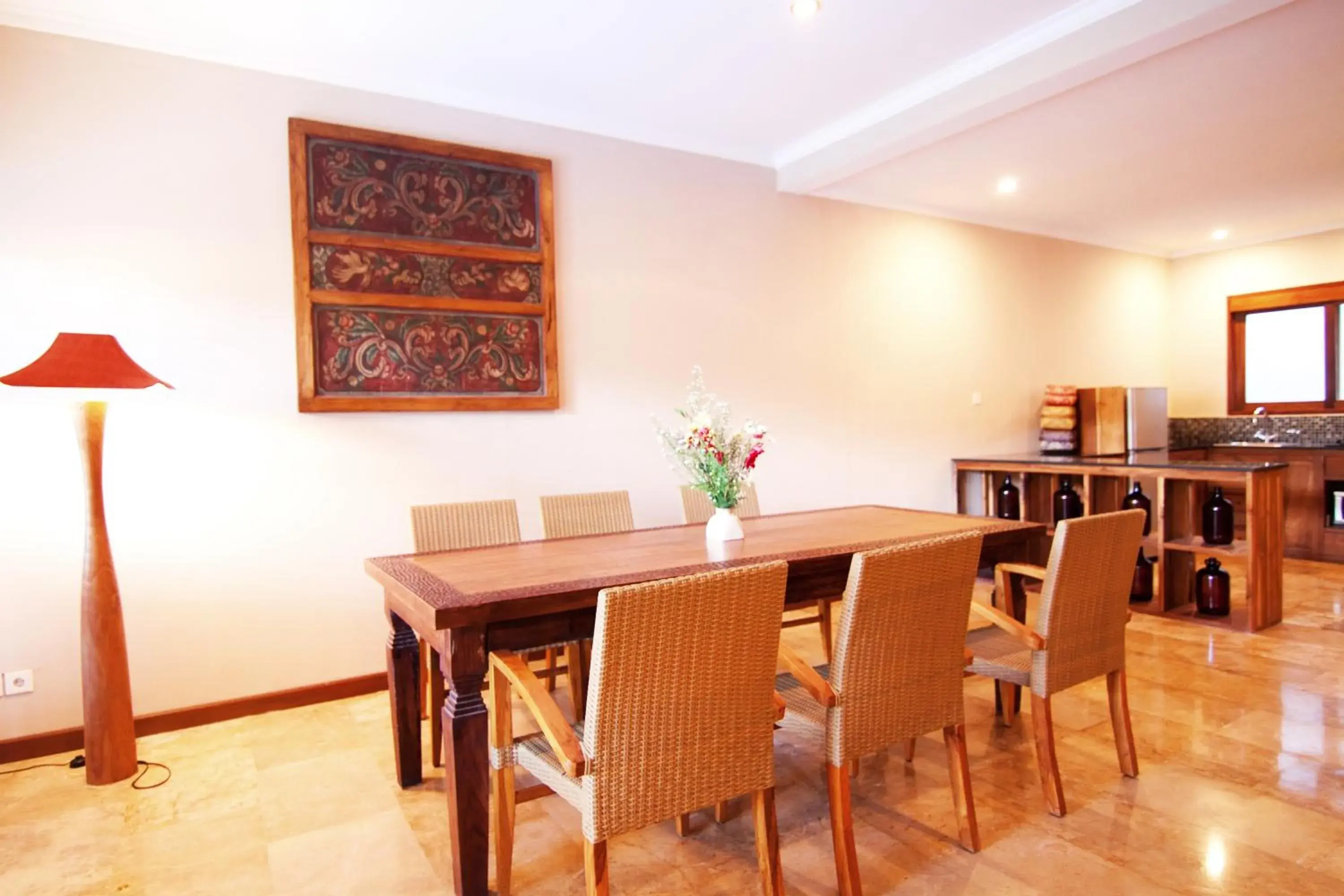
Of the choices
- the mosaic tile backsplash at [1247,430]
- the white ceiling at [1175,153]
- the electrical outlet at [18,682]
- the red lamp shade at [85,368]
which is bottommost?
the electrical outlet at [18,682]

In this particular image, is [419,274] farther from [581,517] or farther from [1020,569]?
[1020,569]

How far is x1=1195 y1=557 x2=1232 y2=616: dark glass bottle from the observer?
4.38 meters

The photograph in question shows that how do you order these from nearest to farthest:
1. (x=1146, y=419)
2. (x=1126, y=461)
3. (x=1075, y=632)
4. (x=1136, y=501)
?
(x=1075, y=632) → (x=1136, y=501) → (x=1126, y=461) → (x=1146, y=419)

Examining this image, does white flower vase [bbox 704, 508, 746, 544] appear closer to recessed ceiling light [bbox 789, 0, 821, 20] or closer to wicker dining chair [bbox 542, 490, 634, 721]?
wicker dining chair [bbox 542, 490, 634, 721]

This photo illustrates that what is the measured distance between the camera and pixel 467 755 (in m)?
1.93

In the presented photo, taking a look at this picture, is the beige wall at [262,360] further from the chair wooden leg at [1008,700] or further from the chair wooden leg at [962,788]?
the chair wooden leg at [962,788]

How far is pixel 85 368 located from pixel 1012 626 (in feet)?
10.1

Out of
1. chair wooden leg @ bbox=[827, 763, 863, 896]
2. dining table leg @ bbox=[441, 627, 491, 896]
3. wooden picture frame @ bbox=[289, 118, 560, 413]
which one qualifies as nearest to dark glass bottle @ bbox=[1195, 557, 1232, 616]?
chair wooden leg @ bbox=[827, 763, 863, 896]

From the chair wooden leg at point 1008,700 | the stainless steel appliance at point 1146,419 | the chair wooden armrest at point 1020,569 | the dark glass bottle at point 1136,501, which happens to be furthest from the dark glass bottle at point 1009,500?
the chair wooden armrest at point 1020,569

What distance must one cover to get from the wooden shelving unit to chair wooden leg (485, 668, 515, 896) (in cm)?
313

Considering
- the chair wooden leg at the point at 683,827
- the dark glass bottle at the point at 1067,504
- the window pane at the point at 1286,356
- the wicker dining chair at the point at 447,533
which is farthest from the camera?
the window pane at the point at 1286,356

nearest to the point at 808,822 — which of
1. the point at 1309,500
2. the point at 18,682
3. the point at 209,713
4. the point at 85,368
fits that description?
the point at 209,713

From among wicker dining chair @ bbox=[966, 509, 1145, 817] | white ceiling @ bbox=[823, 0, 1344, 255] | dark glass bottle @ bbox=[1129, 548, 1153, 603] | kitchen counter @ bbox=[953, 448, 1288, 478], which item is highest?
white ceiling @ bbox=[823, 0, 1344, 255]

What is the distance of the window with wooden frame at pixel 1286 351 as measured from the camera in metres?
6.28
